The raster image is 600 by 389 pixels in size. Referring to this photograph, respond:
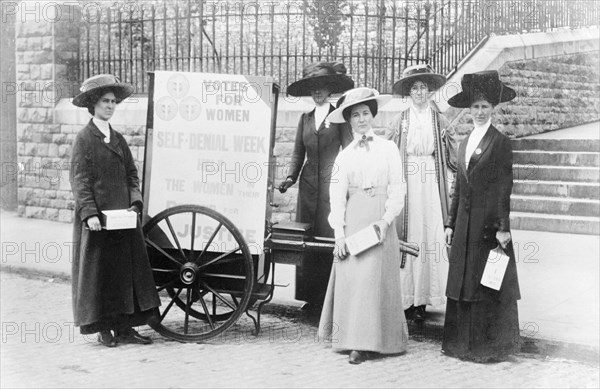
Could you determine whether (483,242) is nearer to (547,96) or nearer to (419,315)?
(419,315)

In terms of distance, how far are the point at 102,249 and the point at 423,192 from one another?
8.65 ft

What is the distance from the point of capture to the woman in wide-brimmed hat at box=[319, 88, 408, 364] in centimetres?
566

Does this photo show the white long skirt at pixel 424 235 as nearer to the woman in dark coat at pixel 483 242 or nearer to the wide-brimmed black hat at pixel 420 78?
the wide-brimmed black hat at pixel 420 78

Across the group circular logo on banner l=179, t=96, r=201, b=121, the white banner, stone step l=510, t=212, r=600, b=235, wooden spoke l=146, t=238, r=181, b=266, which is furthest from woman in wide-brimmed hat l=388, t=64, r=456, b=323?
stone step l=510, t=212, r=600, b=235

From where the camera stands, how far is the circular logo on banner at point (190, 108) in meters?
6.31

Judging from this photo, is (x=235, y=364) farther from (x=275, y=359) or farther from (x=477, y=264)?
(x=477, y=264)

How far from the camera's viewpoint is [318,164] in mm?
7078

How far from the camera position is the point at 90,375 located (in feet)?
17.4

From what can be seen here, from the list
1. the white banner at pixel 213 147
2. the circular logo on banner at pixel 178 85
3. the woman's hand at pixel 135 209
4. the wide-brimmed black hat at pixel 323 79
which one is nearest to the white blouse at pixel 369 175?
the white banner at pixel 213 147

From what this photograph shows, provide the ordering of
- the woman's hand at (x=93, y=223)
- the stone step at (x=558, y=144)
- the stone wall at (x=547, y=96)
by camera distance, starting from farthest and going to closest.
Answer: the stone wall at (x=547, y=96) < the stone step at (x=558, y=144) < the woman's hand at (x=93, y=223)

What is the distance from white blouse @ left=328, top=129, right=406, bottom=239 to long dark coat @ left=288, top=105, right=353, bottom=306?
1178 millimetres

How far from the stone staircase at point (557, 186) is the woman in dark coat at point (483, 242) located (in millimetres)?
4863

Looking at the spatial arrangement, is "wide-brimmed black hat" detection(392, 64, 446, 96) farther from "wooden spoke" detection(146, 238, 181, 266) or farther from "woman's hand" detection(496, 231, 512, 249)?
"wooden spoke" detection(146, 238, 181, 266)

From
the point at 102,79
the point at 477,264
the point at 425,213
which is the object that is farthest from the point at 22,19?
the point at 477,264
